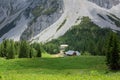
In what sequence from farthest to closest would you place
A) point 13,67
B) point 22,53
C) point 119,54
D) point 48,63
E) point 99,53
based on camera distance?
point 99,53, point 22,53, point 48,63, point 13,67, point 119,54

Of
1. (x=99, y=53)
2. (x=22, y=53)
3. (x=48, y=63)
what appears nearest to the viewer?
(x=48, y=63)

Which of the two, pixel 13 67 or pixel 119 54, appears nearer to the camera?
pixel 119 54

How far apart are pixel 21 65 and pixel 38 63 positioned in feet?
19.4

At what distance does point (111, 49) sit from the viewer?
80.5 meters

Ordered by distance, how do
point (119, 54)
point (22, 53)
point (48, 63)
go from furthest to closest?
point (22, 53)
point (48, 63)
point (119, 54)

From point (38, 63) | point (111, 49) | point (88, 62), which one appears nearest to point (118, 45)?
point (111, 49)

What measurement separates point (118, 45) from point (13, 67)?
2691 cm

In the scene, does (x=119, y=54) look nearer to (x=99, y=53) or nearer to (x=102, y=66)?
(x=102, y=66)

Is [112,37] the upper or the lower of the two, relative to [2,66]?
upper

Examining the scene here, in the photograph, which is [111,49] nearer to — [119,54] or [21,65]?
[119,54]

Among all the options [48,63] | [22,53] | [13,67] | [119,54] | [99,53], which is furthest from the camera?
[99,53]

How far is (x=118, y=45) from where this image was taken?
81250mm

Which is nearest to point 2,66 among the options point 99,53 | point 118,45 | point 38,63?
point 38,63

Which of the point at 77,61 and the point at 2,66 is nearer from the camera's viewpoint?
the point at 2,66
